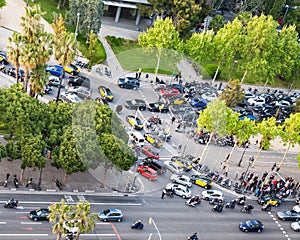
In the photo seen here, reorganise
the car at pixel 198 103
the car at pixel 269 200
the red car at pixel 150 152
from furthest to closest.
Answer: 1. the car at pixel 198 103
2. the red car at pixel 150 152
3. the car at pixel 269 200

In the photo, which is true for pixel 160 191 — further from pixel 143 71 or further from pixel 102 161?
pixel 143 71

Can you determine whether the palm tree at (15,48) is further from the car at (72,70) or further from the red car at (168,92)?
the red car at (168,92)

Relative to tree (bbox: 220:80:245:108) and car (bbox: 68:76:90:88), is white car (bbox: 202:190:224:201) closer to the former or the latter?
tree (bbox: 220:80:245:108)

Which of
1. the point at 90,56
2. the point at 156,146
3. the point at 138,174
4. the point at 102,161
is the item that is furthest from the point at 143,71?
the point at 102,161

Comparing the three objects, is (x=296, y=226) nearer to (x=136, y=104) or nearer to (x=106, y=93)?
(x=136, y=104)

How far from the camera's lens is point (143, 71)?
109 m

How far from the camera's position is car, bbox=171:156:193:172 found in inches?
3479

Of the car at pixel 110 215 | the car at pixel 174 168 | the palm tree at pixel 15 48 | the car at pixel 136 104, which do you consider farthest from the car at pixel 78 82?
the car at pixel 110 215

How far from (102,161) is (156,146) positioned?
18.5 metres

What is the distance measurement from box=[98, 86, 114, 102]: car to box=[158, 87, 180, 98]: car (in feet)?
30.7

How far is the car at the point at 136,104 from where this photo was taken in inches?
3903

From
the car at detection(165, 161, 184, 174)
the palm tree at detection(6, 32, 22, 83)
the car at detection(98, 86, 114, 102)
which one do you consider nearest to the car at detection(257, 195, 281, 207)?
the car at detection(165, 161, 184, 174)

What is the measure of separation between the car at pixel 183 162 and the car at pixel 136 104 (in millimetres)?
14177

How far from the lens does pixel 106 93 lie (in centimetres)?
10025
